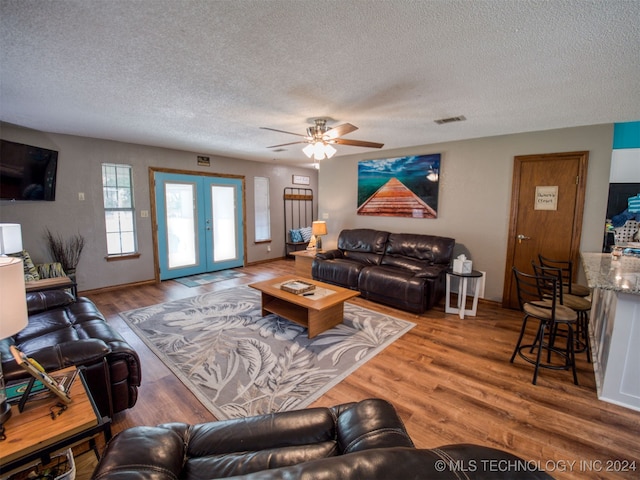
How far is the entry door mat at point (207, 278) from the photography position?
521cm

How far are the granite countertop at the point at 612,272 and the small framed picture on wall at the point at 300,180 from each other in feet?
19.4

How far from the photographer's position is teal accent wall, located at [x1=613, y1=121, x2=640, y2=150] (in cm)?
325

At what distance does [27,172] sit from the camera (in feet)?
11.7

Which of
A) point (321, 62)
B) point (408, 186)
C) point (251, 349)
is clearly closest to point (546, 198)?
point (408, 186)

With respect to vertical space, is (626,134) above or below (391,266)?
above

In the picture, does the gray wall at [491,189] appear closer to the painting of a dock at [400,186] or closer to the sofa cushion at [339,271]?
the painting of a dock at [400,186]

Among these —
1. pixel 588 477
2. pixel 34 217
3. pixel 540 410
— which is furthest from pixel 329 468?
pixel 34 217

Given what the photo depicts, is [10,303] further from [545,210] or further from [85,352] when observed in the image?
[545,210]

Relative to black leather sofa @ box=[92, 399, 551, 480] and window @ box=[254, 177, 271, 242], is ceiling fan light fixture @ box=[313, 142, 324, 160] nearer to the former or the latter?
black leather sofa @ box=[92, 399, 551, 480]

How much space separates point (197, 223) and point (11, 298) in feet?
15.5

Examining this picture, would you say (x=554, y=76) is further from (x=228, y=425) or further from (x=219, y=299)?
(x=219, y=299)

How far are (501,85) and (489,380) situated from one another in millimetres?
2408

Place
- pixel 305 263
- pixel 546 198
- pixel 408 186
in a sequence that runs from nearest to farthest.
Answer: pixel 546 198, pixel 408 186, pixel 305 263

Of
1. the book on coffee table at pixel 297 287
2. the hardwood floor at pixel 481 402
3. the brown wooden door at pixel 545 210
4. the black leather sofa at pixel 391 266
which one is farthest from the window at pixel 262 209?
the brown wooden door at pixel 545 210
